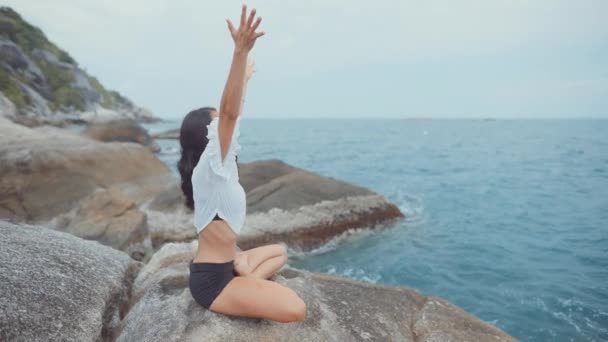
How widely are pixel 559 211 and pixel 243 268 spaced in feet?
48.1

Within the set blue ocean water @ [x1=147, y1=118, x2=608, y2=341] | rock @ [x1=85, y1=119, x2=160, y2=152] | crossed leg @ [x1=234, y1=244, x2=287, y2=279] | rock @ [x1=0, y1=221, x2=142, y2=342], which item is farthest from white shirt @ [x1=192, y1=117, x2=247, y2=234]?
rock @ [x1=85, y1=119, x2=160, y2=152]

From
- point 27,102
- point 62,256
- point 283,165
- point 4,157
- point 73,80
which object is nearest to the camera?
point 62,256

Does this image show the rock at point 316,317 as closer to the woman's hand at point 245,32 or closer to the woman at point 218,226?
the woman at point 218,226

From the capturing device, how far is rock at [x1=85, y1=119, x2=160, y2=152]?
2542 centimetres

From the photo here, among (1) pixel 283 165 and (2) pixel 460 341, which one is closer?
(2) pixel 460 341

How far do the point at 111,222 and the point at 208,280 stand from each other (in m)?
6.21

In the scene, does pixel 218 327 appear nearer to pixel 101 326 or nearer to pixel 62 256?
pixel 101 326

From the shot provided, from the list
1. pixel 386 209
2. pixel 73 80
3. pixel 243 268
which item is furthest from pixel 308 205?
pixel 73 80

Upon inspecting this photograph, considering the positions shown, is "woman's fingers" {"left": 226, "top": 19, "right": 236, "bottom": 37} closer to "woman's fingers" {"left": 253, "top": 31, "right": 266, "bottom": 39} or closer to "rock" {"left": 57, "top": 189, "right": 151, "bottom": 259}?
"woman's fingers" {"left": 253, "top": 31, "right": 266, "bottom": 39}

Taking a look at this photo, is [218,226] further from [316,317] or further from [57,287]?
[57,287]

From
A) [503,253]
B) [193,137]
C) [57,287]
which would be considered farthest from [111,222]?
[503,253]

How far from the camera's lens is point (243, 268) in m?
3.96

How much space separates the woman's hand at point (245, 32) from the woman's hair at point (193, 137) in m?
0.82

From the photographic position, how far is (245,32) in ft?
9.32
